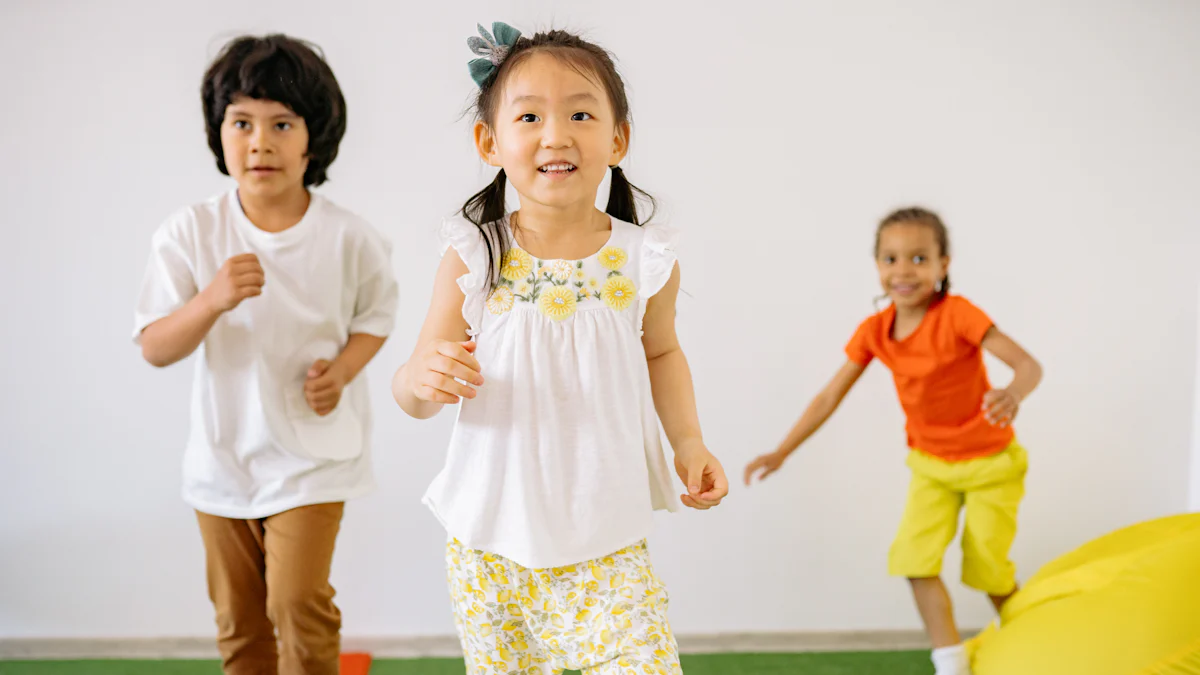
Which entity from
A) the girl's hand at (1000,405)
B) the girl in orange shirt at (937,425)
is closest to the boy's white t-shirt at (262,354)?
the girl in orange shirt at (937,425)

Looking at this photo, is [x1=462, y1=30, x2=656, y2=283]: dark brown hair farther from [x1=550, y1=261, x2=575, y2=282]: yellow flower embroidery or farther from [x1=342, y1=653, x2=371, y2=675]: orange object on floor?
[x1=342, y1=653, x2=371, y2=675]: orange object on floor

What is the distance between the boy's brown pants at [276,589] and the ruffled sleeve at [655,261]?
828mm

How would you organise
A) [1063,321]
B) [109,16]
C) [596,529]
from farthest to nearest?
1. [1063,321]
2. [109,16]
3. [596,529]

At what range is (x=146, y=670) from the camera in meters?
2.74

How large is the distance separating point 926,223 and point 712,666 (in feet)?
4.10

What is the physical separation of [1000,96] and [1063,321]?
24.2 inches

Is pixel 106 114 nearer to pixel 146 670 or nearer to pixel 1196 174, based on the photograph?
pixel 146 670

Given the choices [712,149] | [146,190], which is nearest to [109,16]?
[146,190]

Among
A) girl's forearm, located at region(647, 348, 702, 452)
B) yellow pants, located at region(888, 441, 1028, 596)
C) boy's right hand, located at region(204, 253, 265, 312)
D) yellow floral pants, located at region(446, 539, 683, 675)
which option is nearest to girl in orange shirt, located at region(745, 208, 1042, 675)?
yellow pants, located at region(888, 441, 1028, 596)

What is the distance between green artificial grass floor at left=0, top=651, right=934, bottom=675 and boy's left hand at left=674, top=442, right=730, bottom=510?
4.37 ft

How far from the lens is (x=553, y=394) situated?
1549 mm

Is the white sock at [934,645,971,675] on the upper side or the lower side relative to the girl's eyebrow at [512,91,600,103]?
lower

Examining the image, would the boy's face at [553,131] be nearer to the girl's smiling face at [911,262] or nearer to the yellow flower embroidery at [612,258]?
→ the yellow flower embroidery at [612,258]

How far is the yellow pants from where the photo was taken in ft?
8.11
